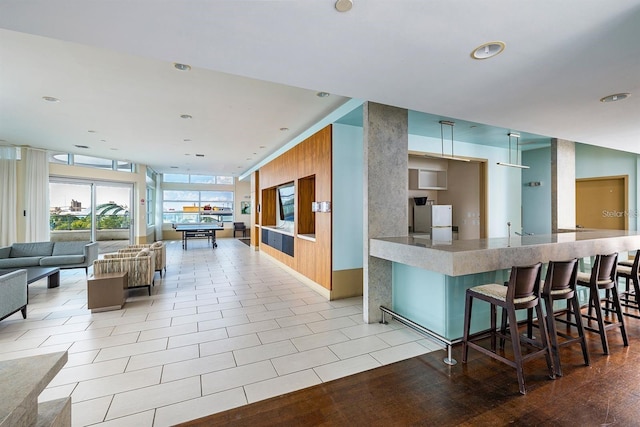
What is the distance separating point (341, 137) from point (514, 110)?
2.32 meters

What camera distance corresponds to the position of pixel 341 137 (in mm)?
4566

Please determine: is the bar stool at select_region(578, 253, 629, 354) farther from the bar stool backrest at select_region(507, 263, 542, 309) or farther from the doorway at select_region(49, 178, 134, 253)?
the doorway at select_region(49, 178, 134, 253)

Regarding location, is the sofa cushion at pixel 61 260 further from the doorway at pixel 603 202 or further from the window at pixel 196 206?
the doorway at pixel 603 202

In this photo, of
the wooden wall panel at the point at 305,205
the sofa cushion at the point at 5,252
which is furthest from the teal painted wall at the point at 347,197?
the sofa cushion at the point at 5,252

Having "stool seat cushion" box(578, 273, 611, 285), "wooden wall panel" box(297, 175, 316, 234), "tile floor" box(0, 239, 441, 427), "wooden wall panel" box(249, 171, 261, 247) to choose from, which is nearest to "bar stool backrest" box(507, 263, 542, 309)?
"tile floor" box(0, 239, 441, 427)

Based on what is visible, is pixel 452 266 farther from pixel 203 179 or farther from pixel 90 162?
pixel 203 179

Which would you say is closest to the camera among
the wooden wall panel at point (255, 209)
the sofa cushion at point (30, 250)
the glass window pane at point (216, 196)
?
the sofa cushion at point (30, 250)

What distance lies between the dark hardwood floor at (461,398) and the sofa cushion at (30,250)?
630cm

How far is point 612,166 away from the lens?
650 centimetres

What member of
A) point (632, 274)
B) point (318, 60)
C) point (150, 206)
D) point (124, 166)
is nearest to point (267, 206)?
point (124, 166)

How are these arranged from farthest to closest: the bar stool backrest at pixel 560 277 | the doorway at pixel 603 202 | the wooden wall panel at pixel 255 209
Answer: the wooden wall panel at pixel 255 209
the doorway at pixel 603 202
the bar stool backrest at pixel 560 277

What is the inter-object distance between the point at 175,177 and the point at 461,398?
14.3m

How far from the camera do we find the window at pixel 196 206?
44.2ft

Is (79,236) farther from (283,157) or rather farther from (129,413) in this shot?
(129,413)
